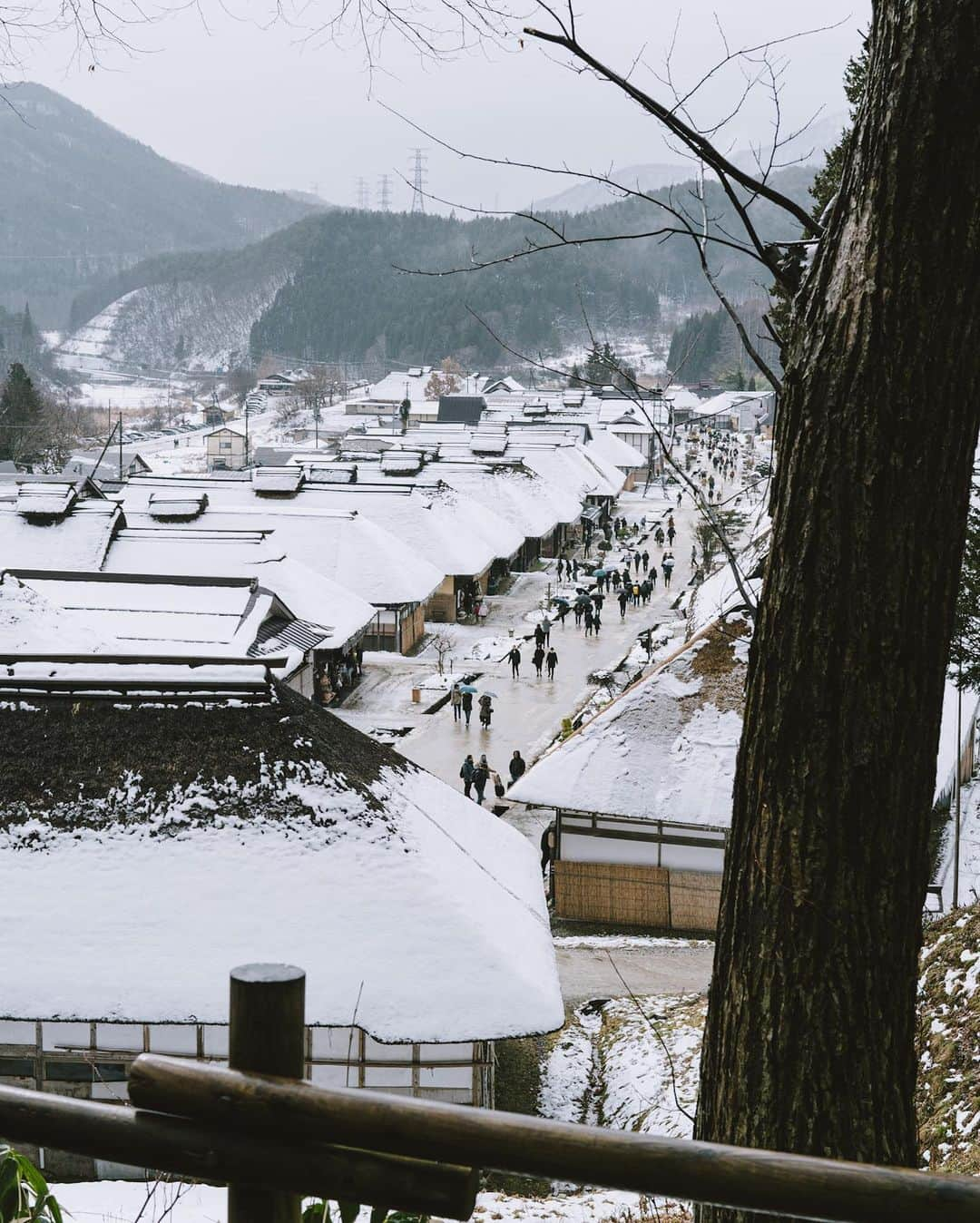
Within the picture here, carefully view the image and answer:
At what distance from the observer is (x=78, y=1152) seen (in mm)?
1778

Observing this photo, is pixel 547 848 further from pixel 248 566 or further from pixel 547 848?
pixel 248 566

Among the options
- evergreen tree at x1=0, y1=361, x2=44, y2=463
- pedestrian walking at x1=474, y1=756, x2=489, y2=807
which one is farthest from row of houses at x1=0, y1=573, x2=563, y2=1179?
evergreen tree at x1=0, y1=361, x2=44, y2=463

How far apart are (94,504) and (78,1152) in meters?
29.4

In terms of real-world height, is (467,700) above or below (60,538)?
below

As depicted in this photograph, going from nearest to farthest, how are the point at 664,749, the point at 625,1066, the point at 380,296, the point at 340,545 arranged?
1. the point at 625,1066
2. the point at 664,749
3. the point at 340,545
4. the point at 380,296

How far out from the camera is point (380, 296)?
522ft

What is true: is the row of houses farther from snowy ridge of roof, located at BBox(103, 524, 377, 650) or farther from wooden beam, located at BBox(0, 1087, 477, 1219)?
snowy ridge of roof, located at BBox(103, 524, 377, 650)

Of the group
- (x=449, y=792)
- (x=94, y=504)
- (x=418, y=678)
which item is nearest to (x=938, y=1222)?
(x=449, y=792)

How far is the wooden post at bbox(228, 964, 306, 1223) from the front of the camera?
1.75 metres

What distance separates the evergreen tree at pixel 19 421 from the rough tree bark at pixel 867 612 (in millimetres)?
61217

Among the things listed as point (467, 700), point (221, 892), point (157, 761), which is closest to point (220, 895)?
point (221, 892)

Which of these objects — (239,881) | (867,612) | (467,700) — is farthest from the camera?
(467,700)

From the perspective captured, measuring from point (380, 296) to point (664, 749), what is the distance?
494 ft

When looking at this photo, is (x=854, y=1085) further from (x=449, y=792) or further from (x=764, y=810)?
(x=449, y=792)
